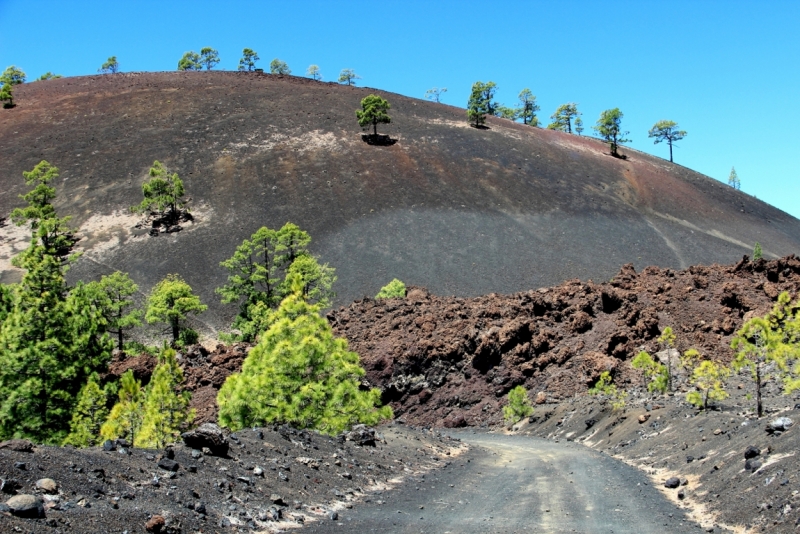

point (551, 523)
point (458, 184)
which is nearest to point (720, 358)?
point (551, 523)

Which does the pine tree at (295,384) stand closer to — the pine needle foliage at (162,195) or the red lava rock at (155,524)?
the red lava rock at (155,524)

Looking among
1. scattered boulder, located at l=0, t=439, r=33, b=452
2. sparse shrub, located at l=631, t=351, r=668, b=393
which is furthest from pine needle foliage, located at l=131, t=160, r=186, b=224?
scattered boulder, located at l=0, t=439, r=33, b=452

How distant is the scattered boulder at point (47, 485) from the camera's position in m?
7.07

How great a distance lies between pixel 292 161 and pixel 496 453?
225 feet

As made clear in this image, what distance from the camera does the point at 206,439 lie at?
10.5 m

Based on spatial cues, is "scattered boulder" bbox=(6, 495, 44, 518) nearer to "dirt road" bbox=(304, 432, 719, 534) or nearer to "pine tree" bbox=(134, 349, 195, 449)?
"dirt road" bbox=(304, 432, 719, 534)

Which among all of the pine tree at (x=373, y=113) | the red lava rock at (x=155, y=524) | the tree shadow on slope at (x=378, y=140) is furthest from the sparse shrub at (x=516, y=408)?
the pine tree at (x=373, y=113)

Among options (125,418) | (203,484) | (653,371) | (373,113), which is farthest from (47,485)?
(373,113)

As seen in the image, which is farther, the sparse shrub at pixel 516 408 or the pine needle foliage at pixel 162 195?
the pine needle foliage at pixel 162 195

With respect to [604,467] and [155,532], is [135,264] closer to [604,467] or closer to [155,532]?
[604,467]

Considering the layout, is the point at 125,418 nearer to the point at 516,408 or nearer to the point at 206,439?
the point at 206,439

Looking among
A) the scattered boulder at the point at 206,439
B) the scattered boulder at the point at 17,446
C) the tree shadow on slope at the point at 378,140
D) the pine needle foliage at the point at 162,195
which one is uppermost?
the tree shadow on slope at the point at 378,140

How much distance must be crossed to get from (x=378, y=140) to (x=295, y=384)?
3075 inches

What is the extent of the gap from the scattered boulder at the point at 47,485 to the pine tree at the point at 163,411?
960 cm
